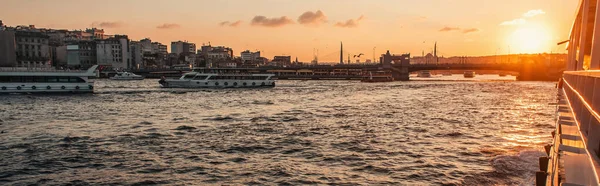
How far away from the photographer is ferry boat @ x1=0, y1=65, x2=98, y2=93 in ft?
173

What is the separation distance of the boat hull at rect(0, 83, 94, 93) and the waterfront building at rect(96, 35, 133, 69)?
9718 centimetres

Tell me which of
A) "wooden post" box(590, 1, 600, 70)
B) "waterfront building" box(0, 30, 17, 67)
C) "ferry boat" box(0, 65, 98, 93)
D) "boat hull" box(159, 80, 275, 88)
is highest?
"waterfront building" box(0, 30, 17, 67)

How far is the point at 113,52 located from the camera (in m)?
148

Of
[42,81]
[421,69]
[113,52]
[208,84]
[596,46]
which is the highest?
[113,52]

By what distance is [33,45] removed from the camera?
122 meters

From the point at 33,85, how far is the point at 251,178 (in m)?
52.9

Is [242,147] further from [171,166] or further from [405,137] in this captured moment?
[405,137]

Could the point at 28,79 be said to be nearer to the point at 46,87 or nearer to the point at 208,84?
the point at 46,87

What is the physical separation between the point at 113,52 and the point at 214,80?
89.0 metres

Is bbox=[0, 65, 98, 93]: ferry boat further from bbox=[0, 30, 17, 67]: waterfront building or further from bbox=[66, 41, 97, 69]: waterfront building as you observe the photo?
bbox=[66, 41, 97, 69]: waterfront building

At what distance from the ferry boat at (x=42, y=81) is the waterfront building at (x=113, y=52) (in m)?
96.6

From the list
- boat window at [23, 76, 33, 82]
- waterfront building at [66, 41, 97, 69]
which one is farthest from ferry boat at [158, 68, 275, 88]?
waterfront building at [66, 41, 97, 69]

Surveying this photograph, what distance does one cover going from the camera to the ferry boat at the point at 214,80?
76.3 m

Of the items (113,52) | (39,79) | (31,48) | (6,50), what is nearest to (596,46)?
(39,79)
